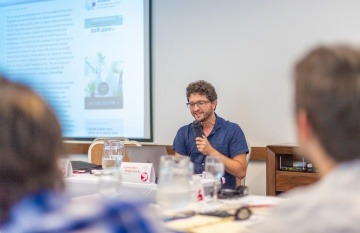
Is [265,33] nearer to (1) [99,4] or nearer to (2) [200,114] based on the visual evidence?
(2) [200,114]

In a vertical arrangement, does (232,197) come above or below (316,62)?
below

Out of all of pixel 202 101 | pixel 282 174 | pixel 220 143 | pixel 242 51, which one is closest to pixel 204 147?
pixel 220 143

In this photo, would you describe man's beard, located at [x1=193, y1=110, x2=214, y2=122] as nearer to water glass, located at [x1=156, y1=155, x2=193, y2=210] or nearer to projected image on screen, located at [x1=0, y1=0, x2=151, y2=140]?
projected image on screen, located at [x1=0, y1=0, x2=151, y2=140]

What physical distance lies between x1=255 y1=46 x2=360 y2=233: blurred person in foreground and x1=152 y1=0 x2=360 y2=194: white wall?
9.27ft

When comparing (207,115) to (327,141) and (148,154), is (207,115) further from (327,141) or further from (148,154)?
(327,141)

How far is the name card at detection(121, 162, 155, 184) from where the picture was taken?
101 inches

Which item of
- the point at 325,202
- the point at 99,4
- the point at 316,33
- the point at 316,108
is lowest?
the point at 325,202

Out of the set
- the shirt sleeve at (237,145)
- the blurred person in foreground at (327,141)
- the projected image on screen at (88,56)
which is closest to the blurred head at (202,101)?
the shirt sleeve at (237,145)

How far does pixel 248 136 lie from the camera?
167 inches

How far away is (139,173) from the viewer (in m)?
2.59

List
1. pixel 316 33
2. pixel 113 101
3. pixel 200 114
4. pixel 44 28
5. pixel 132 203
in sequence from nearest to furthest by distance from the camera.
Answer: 1. pixel 132 203
2. pixel 200 114
3. pixel 316 33
4. pixel 113 101
5. pixel 44 28

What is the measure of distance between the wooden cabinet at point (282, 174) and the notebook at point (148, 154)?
111cm

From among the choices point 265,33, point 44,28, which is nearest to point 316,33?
point 265,33

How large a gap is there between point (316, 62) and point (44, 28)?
15.3 ft
